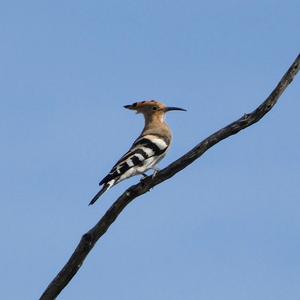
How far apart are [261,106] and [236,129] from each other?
18 centimetres

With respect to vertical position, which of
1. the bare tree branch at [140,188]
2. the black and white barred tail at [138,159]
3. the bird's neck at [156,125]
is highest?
the bird's neck at [156,125]

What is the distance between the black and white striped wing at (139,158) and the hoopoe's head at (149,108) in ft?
2.66

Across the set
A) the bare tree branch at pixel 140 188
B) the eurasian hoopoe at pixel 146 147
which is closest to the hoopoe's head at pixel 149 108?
Answer: the eurasian hoopoe at pixel 146 147

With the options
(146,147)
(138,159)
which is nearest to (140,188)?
(138,159)

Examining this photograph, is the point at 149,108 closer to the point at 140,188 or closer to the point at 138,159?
the point at 138,159

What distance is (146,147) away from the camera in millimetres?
8195

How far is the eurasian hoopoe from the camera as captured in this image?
289 inches

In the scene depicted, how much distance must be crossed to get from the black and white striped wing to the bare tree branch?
1727mm

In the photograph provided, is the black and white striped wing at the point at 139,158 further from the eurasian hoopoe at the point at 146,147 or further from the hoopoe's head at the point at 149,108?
the hoopoe's head at the point at 149,108

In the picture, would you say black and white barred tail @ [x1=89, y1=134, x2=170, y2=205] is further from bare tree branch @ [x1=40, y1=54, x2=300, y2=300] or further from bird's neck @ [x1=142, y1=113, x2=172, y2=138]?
bare tree branch @ [x1=40, y1=54, x2=300, y2=300]

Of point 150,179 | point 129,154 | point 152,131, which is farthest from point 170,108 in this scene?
point 150,179

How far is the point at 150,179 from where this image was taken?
18.7ft

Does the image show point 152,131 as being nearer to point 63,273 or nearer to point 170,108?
point 170,108

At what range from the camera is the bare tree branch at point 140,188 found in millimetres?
5145
